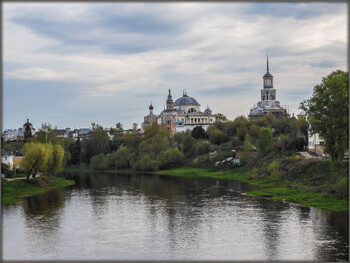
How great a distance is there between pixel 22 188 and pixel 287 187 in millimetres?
24738

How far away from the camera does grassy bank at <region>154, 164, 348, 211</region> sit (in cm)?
3649

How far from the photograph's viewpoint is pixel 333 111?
4328 cm

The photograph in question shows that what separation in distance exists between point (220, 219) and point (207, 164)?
4540 cm

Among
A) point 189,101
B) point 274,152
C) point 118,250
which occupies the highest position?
point 189,101

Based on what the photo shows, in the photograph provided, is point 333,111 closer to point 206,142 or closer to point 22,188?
point 22,188

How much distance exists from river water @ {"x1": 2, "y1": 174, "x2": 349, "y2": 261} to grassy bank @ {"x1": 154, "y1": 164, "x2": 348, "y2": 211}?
1.61 m

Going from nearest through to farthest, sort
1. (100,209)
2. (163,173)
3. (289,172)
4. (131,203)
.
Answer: (100,209) → (131,203) → (289,172) → (163,173)

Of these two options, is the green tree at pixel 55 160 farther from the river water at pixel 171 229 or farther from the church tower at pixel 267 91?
the church tower at pixel 267 91

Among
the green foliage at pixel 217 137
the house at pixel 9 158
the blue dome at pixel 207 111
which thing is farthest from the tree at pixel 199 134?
the house at pixel 9 158

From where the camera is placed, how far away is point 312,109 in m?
45.5

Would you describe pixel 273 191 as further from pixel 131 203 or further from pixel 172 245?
pixel 172 245

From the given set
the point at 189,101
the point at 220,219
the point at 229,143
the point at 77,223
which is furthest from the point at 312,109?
the point at 189,101

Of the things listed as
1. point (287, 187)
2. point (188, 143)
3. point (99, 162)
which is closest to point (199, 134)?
point (188, 143)

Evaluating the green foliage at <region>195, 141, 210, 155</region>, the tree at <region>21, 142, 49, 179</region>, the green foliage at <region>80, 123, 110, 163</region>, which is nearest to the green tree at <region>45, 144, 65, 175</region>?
the tree at <region>21, 142, 49, 179</region>
